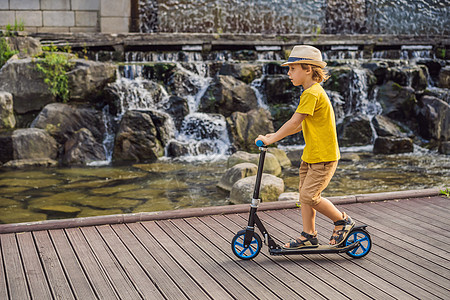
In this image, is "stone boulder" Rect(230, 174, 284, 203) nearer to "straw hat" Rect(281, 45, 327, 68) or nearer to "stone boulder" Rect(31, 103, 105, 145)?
"straw hat" Rect(281, 45, 327, 68)

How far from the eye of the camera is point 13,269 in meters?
3.62

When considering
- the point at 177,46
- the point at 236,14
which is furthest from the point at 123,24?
the point at 236,14

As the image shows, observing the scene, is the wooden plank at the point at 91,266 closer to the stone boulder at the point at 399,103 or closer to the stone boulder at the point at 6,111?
the stone boulder at the point at 6,111

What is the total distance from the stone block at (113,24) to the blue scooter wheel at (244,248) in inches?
492

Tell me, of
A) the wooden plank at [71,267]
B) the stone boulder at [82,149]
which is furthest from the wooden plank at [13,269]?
the stone boulder at [82,149]

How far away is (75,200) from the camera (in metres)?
7.46

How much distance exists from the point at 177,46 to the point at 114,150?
17.3 ft

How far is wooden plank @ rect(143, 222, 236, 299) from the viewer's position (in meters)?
3.33

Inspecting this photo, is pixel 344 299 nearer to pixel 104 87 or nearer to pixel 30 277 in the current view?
pixel 30 277

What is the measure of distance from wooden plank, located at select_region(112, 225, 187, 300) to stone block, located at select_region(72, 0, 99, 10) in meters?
12.0

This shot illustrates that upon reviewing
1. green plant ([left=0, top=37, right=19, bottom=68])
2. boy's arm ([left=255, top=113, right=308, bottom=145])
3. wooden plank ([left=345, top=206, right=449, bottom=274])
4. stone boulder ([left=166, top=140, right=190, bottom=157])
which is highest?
boy's arm ([left=255, top=113, right=308, bottom=145])

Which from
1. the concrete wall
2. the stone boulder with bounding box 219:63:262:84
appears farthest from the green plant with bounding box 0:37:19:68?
the stone boulder with bounding box 219:63:262:84

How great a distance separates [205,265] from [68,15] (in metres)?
13.0

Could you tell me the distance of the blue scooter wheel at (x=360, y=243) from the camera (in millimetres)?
3904
